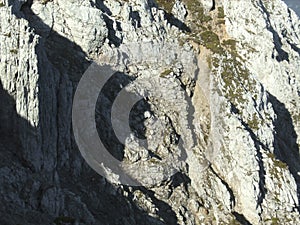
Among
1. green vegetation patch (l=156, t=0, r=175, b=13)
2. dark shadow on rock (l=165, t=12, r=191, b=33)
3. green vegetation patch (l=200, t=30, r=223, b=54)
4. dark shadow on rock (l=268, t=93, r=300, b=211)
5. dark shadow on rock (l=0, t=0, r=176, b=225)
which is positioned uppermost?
green vegetation patch (l=156, t=0, r=175, b=13)

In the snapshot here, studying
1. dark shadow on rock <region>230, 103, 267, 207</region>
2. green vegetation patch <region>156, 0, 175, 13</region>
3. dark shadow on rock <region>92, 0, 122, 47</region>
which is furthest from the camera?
green vegetation patch <region>156, 0, 175, 13</region>

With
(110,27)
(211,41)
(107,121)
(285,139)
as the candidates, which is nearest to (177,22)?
(211,41)

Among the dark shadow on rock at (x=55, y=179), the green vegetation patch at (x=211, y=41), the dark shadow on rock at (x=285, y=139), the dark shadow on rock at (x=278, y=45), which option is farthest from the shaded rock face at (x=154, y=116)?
the dark shadow on rock at (x=278, y=45)

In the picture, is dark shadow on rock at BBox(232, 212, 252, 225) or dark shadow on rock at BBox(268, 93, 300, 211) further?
dark shadow on rock at BBox(268, 93, 300, 211)

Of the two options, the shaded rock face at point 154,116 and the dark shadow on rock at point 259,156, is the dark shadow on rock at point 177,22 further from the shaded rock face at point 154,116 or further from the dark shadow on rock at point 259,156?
the dark shadow on rock at point 259,156

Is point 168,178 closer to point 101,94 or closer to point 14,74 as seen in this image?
point 101,94

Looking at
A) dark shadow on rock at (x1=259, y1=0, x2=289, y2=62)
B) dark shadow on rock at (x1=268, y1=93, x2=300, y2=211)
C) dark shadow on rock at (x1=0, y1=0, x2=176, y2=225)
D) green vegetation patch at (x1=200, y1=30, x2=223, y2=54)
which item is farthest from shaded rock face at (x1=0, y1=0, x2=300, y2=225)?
dark shadow on rock at (x1=259, y1=0, x2=289, y2=62)

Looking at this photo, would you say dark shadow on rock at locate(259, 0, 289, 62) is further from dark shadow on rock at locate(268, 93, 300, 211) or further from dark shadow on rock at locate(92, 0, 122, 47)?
dark shadow on rock at locate(92, 0, 122, 47)
